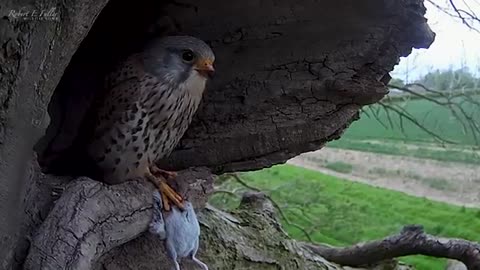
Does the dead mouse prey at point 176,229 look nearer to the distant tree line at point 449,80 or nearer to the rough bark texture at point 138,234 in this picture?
the rough bark texture at point 138,234

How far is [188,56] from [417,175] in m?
1.26

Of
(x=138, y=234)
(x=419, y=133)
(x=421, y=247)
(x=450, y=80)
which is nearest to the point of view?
(x=138, y=234)

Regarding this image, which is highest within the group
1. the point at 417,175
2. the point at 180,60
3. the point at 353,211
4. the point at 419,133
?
the point at 180,60

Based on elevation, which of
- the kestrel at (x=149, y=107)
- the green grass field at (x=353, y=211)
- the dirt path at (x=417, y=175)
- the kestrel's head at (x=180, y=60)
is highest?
the kestrel's head at (x=180, y=60)

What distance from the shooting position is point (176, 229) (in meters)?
0.84

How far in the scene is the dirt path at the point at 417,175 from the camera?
1933 millimetres

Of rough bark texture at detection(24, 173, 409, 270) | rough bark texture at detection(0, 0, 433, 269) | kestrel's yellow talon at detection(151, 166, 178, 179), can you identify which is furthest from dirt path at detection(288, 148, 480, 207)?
kestrel's yellow talon at detection(151, 166, 178, 179)

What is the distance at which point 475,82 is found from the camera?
1.83 m

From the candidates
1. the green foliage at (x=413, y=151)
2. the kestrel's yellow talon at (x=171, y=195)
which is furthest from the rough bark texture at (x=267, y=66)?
the green foliage at (x=413, y=151)

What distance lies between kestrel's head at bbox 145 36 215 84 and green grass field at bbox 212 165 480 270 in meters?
1.14

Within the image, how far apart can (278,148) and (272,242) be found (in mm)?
197

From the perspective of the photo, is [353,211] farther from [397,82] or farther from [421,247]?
[421,247]

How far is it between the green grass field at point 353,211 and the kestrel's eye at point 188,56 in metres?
1.15

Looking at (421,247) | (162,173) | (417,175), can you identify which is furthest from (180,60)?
(417,175)
